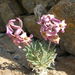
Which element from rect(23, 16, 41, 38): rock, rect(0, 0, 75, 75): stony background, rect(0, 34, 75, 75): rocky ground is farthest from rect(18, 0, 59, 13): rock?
rect(0, 34, 75, 75): rocky ground

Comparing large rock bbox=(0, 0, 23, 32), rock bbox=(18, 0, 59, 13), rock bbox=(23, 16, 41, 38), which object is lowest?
rock bbox=(23, 16, 41, 38)

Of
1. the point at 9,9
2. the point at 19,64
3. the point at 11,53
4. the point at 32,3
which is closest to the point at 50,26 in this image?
the point at 19,64

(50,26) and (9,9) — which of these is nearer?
(50,26)

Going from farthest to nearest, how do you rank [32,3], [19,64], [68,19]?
[32,3] → [19,64] → [68,19]

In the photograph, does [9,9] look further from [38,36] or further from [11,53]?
[11,53]

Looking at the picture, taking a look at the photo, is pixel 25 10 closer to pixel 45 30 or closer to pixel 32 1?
pixel 32 1

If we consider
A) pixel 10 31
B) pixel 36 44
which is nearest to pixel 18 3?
pixel 36 44

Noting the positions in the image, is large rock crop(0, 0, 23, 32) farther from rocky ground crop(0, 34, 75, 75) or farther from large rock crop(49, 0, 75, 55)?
large rock crop(49, 0, 75, 55)
